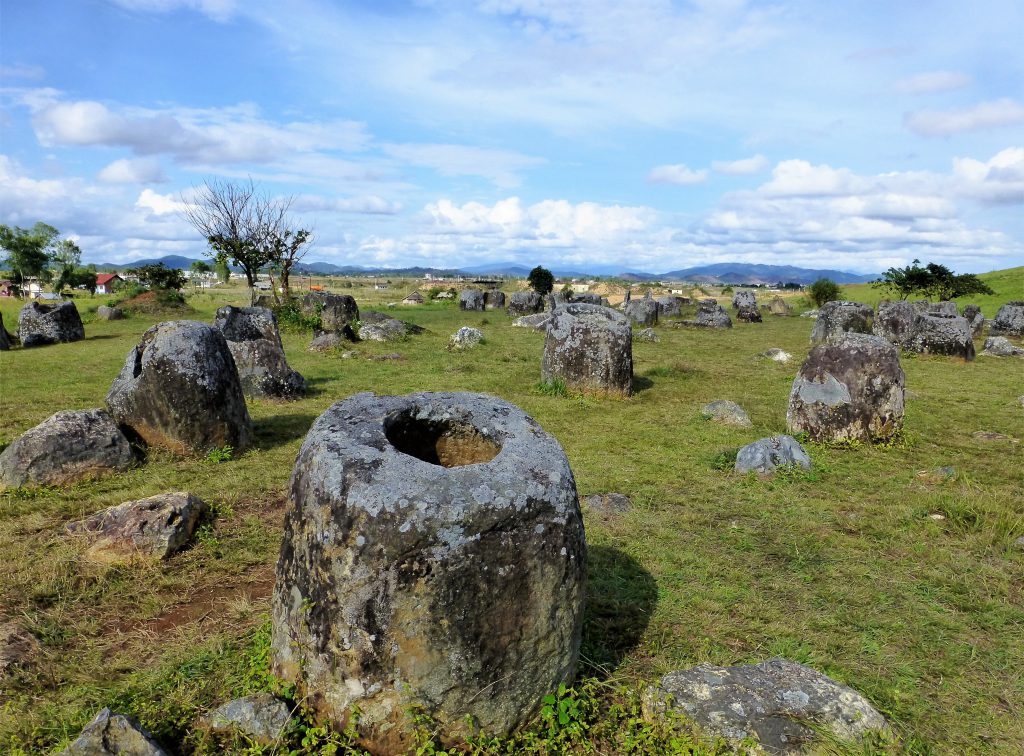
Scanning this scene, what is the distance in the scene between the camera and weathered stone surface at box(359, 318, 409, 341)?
869 inches

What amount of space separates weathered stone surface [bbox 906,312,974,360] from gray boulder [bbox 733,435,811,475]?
48.0ft

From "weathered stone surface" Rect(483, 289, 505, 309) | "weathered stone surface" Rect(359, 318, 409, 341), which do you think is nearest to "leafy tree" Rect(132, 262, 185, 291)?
"weathered stone surface" Rect(483, 289, 505, 309)

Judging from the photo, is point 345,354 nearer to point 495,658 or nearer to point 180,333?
point 180,333

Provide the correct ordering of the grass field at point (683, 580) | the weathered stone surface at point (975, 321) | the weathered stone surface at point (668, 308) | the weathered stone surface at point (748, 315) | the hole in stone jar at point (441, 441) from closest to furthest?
the grass field at point (683, 580) < the hole in stone jar at point (441, 441) < the weathered stone surface at point (975, 321) < the weathered stone surface at point (748, 315) < the weathered stone surface at point (668, 308)

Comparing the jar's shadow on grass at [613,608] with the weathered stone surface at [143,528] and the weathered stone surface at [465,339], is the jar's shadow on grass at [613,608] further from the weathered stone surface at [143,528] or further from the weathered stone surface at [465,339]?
the weathered stone surface at [465,339]

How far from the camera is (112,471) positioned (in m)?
8.03

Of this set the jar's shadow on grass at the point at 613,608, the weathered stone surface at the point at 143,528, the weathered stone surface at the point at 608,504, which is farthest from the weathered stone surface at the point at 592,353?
the weathered stone surface at the point at 143,528

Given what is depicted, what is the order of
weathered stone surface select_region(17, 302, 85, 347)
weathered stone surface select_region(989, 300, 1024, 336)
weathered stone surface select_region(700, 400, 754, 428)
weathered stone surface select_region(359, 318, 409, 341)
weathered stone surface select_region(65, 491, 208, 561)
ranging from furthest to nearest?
weathered stone surface select_region(989, 300, 1024, 336)
weathered stone surface select_region(359, 318, 409, 341)
weathered stone surface select_region(17, 302, 85, 347)
weathered stone surface select_region(700, 400, 754, 428)
weathered stone surface select_region(65, 491, 208, 561)

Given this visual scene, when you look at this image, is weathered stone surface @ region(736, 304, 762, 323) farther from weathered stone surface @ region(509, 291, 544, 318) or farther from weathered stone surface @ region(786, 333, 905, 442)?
weathered stone surface @ region(786, 333, 905, 442)

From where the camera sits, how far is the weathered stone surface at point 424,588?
10.7 ft

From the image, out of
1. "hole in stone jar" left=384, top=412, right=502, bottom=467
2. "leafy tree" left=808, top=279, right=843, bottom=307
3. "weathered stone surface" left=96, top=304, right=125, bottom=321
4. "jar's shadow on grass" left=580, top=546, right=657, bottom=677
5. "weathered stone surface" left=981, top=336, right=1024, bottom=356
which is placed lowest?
"jar's shadow on grass" left=580, top=546, right=657, bottom=677

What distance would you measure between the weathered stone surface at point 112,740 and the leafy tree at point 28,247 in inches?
2513

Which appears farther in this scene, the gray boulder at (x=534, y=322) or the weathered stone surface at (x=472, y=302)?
the weathered stone surface at (x=472, y=302)

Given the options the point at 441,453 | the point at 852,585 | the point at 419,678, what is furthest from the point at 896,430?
the point at 419,678
